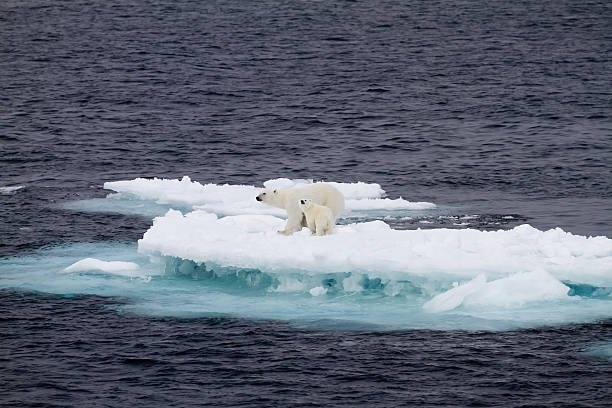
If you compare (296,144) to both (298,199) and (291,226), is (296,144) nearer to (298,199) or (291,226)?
(298,199)

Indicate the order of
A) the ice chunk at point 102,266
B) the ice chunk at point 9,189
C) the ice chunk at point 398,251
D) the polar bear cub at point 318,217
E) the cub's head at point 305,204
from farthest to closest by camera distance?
the ice chunk at point 9,189
the ice chunk at point 102,266
the polar bear cub at point 318,217
the cub's head at point 305,204
the ice chunk at point 398,251

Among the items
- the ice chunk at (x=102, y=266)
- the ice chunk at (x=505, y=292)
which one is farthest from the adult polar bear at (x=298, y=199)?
the ice chunk at (x=505, y=292)

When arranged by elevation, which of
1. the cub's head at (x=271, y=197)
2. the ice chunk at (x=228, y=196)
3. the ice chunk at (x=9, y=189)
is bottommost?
the cub's head at (x=271, y=197)

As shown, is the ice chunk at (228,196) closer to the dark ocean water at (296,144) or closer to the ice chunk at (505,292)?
the dark ocean water at (296,144)

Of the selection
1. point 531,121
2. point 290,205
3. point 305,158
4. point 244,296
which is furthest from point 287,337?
point 531,121

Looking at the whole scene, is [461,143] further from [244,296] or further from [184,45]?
[184,45]

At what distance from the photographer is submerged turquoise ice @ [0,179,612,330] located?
1936 centimetres

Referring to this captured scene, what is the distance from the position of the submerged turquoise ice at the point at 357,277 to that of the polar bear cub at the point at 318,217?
24cm

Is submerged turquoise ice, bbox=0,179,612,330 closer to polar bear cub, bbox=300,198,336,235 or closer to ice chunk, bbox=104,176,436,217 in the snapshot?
polar bear cub, bbox=300,198,336,235

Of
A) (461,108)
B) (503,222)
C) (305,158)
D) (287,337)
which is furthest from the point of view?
(461,108)

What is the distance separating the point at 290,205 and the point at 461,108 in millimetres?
25391

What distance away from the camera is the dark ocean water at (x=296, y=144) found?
1728cm

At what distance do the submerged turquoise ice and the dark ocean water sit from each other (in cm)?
64

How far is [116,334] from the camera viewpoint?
63.1ft
